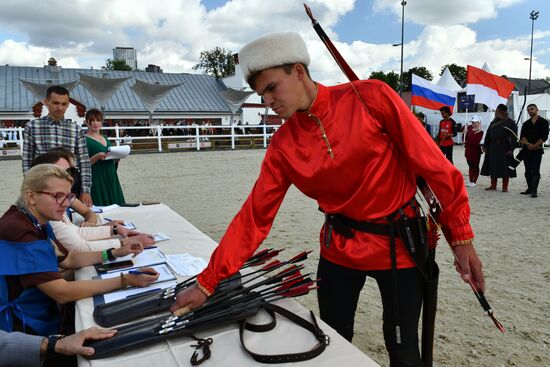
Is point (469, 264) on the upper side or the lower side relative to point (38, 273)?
upper

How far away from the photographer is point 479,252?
4465 millimetres

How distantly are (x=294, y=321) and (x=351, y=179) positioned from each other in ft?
1.82

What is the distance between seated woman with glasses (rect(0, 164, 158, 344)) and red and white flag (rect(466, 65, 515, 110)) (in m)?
10.5

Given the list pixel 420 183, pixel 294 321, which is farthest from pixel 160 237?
pixel 420 183

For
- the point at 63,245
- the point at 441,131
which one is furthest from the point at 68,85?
the point at 63,245

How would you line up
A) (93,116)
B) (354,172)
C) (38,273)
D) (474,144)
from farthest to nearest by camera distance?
(474,144)
(93,116)
(38,273)
(354,172)

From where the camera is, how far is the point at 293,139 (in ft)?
5.29

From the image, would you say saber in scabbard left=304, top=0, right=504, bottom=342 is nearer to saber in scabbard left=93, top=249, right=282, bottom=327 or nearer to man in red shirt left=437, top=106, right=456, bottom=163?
saber in scabbard left=93, top=249, right=282, bottom=327

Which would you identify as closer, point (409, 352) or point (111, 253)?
point (409, 352)

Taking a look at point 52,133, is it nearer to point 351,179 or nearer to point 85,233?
point 85,233

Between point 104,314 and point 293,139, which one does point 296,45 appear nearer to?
Answer: point 293,139

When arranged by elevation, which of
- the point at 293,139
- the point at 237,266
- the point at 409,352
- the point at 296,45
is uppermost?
the point at 296,45

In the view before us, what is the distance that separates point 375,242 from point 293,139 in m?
0.50

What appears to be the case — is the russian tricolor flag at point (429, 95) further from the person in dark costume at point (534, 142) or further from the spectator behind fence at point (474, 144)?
the person in dark costume at point (534, 142)
